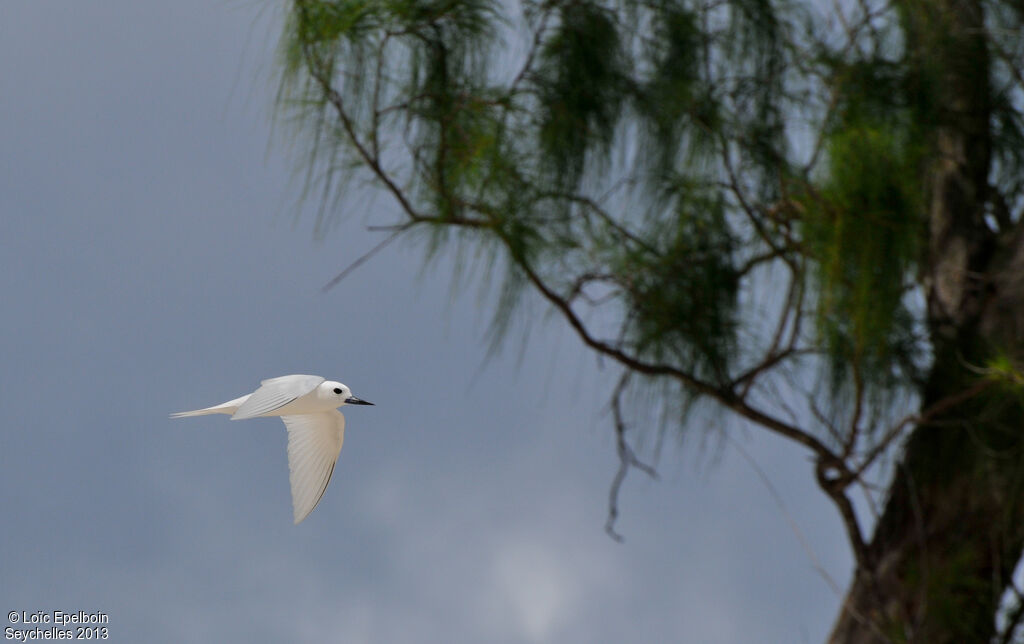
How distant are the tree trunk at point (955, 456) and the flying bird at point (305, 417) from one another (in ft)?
1.83

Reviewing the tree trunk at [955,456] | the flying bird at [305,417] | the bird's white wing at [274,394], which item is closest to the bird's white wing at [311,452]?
the flying bird at [305,417]

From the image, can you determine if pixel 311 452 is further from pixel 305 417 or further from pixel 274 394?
pixel 274 394

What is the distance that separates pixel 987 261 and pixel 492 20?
0.56m

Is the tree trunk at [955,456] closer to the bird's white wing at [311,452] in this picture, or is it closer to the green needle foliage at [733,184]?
the green needle foliage at [733,184]

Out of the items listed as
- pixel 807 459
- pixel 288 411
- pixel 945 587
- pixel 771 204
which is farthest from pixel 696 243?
pixel 288 411

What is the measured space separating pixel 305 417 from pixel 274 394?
0.68ft

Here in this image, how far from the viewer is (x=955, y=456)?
1092 mm

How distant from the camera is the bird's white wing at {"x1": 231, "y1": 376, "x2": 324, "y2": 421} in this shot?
2.12 ft

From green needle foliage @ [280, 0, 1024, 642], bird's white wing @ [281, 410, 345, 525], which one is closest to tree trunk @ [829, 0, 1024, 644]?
green needle foliage @ [280, 0, 1024, 642]

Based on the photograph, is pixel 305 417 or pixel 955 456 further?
pixel 955 456

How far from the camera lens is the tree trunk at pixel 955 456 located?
3.51 ft

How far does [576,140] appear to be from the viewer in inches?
44.1

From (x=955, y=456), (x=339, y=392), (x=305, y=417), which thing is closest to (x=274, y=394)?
(x=339, y=392)

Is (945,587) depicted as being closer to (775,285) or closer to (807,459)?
(807,459)
